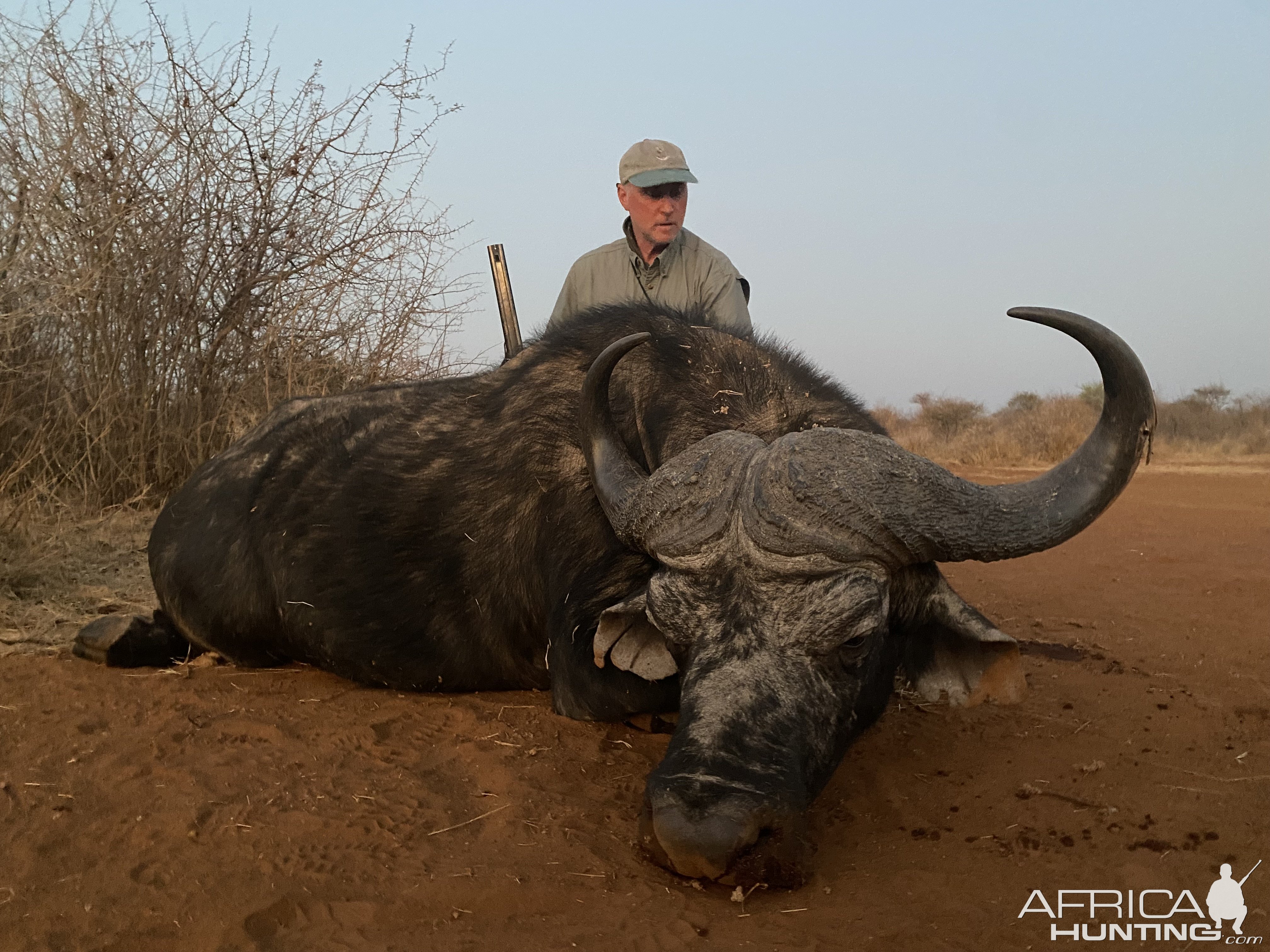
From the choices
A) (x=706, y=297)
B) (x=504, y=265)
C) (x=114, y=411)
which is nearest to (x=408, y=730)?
(x=706, y=297)

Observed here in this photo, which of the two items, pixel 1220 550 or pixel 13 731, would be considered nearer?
pixel 13 731

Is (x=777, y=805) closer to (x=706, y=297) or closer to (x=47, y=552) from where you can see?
(x=706, y=297)

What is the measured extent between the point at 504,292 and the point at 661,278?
3.16 meters

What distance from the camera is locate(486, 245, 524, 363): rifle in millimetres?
9320

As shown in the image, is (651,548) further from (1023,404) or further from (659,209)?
(1023,404)

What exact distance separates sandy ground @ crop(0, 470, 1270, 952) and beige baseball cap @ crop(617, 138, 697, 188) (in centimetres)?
338

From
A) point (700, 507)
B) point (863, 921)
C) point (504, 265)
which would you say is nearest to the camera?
point (863, 921)

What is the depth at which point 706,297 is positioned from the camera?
20.8 feet

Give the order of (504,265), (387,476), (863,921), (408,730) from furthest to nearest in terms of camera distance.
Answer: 1. (504,265)
2. (387,476)
3. (408,730)
4. (863,921)

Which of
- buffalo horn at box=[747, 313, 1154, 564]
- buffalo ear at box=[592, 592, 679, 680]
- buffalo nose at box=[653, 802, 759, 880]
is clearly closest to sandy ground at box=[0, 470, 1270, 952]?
buffalo nose at box=[653, 802, 759, 880]

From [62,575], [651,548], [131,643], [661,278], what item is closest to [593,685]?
[651,548]

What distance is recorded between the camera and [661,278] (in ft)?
21.4

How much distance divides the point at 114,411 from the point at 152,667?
13.4 feet

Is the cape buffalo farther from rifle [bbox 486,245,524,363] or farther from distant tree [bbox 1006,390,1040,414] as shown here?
distant tree [bbox 1006,390,1040,414]
